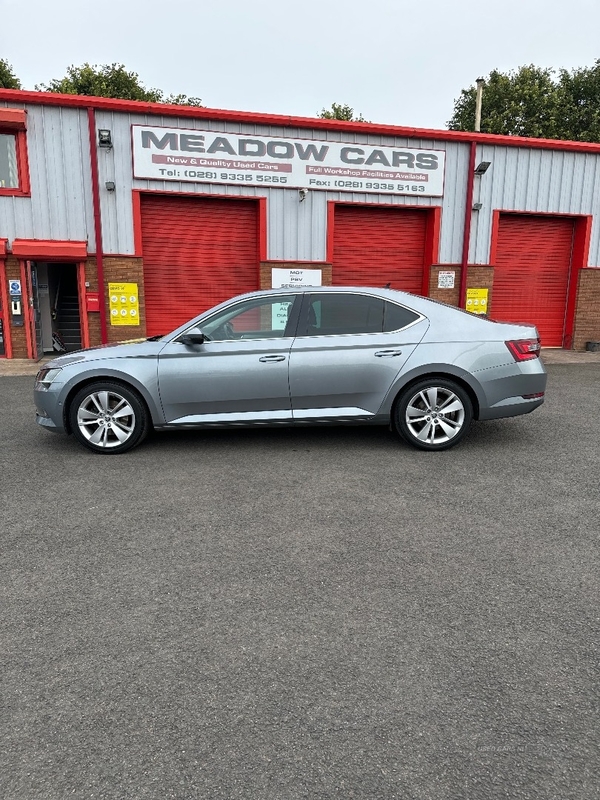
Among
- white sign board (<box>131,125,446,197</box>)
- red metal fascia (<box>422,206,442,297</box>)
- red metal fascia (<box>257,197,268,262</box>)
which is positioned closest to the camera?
white sign board (<box>131,125,446,197</box>)

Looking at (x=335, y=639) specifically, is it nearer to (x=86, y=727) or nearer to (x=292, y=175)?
(x=86, y=727)

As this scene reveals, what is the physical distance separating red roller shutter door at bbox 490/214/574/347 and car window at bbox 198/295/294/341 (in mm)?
10825

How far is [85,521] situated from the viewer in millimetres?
3969

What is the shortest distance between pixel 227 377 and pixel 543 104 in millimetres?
37711

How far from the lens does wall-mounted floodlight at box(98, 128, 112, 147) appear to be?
1190cm

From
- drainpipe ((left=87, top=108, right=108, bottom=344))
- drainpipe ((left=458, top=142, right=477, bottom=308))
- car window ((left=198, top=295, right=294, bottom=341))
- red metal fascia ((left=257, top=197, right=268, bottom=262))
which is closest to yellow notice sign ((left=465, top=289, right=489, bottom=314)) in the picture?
drainpipe ((left=458, top=142, right=477, bottom=308))

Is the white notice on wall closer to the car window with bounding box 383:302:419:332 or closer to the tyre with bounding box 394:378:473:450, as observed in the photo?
Answer: the car window with bounding box 383:302:419:332

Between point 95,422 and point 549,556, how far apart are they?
13.6 ft

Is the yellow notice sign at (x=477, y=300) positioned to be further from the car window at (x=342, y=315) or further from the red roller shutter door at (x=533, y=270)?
the car window at (x=342, y=315)

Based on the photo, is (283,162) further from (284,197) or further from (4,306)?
(4,306)

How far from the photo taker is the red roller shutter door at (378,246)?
552 inches

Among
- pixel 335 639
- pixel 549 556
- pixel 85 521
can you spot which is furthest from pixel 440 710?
pixel 85 521

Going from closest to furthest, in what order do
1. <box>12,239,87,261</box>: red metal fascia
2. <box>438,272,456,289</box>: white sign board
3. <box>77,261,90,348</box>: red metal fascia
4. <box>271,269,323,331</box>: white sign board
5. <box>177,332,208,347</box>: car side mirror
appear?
1. <box>177,332,208,347</box>: car side mirror
2. <box>12,239,87,261</box>: red metal fascia
3. <box>77,261,90,348</box>: red metal fascia
4. <box>271,269,323,331</box>: white sign board
5. <box>438,272,456,289</box>: white sign board

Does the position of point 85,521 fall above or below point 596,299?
below
